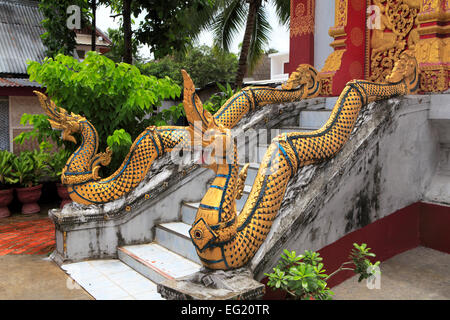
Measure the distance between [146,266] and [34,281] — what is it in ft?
3.56

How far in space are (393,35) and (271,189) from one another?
389cm

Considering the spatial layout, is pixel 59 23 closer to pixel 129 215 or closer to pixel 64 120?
pixel 64 120

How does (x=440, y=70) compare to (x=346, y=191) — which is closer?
(x=346, y=191)

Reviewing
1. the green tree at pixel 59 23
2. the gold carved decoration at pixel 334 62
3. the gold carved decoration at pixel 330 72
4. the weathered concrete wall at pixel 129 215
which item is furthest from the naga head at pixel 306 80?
the green tree at pixel 59 23

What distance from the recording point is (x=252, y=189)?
3510 mm

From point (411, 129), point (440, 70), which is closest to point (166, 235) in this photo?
point (411, 129)

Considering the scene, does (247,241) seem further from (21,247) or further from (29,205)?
(29,205)

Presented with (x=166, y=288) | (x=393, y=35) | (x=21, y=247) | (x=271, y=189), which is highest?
(x=393, y=35)

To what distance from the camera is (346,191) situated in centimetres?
400

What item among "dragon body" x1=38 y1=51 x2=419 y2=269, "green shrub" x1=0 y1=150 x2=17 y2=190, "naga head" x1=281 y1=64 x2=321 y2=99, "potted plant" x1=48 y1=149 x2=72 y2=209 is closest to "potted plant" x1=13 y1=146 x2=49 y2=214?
"green shrub" x1=0 y1=150 x2=17 y2=190

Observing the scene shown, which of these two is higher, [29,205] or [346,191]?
[346,191]

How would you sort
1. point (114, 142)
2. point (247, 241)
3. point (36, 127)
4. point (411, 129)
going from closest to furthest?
point (247, 241)
point (411, 129)
point (114, 142)
point (36, 127)

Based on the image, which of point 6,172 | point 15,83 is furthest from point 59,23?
point 6,172

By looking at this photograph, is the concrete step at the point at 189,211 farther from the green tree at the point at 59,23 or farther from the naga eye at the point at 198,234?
the green tree at the point at 59,23
